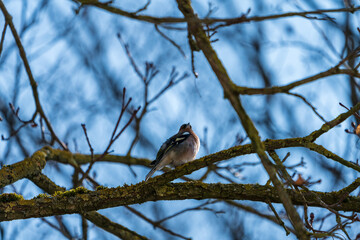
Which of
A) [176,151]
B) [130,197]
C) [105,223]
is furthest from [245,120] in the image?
[176,151]

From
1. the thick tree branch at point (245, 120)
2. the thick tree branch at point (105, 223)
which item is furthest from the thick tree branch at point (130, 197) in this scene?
the thick tree branch at point (245, 120)

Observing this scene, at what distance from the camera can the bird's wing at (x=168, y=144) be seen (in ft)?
19.9

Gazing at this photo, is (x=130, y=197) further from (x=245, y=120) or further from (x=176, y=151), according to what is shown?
(x=176, y=151)

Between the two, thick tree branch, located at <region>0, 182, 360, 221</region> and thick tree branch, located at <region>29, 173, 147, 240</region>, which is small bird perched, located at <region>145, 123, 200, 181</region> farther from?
thick tree branch, located at <region>0, 182, 360, 221</region>

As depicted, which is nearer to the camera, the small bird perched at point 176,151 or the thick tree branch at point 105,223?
the thick tree branch at point 105,223

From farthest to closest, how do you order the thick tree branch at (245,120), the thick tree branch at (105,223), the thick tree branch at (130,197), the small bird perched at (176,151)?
1. the small bird perched at (176,151)
2. the thick tree branch at (105,223)
3. the thick tree branch at (130,197)
4. the thick tree branch at (245,120)

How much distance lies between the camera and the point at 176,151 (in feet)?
20.4

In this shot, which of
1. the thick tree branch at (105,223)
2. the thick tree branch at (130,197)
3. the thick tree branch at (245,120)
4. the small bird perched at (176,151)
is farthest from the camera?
the small bird perched at (176,151)

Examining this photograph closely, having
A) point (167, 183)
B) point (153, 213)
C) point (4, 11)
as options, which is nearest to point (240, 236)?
point (153, 213)

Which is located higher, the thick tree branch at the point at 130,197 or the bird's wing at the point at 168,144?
the bird's wing at the point at 168,144

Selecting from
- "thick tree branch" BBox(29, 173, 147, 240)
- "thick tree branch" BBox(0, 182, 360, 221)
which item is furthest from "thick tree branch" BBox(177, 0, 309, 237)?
"thick tree branch" BBox(29, 173, 147, 240)

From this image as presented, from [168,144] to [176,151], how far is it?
0.64ft

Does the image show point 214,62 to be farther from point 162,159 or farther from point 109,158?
point 109,158

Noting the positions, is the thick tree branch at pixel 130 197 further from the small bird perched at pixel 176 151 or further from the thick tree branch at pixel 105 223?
the small bird perched at pixel 176 151
